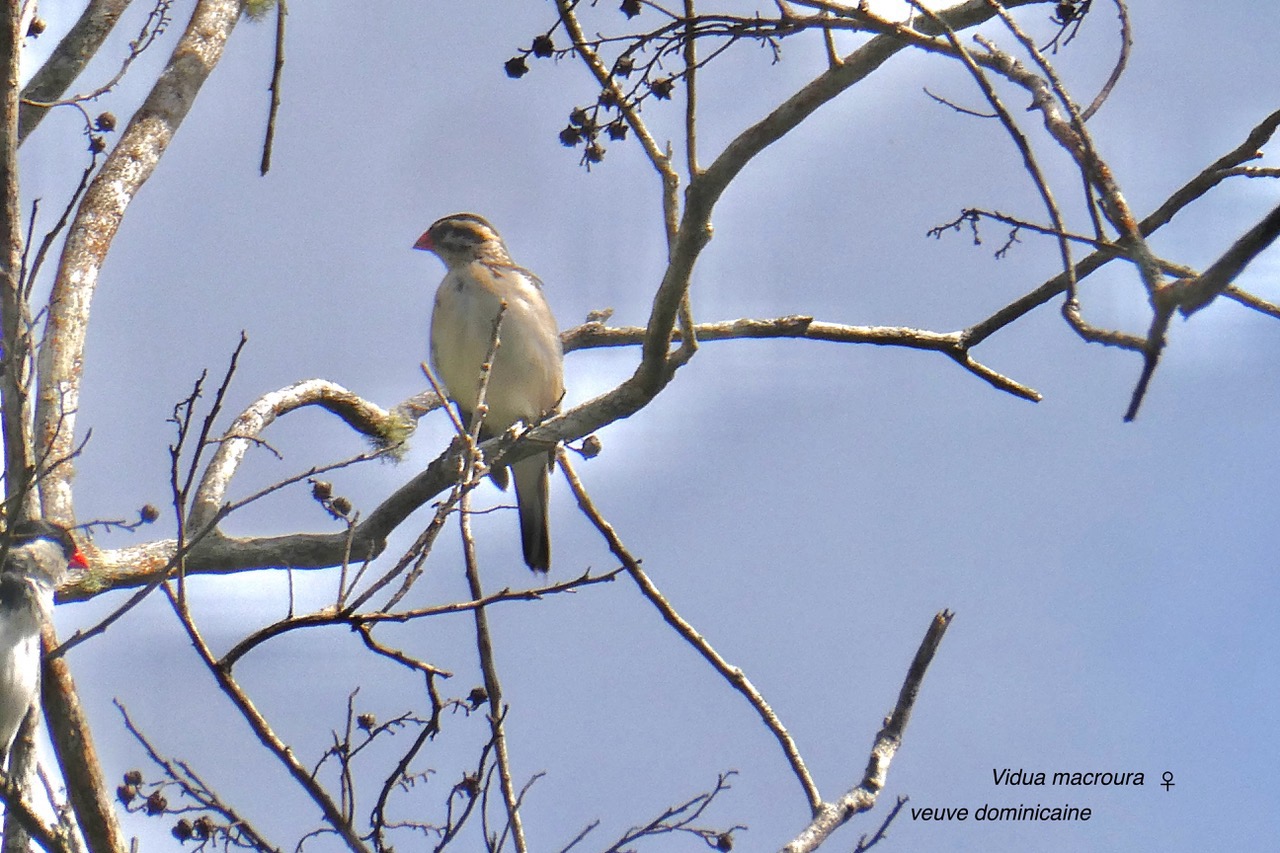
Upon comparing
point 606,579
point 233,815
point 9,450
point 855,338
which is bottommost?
point 233,815

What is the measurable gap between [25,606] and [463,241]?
3119 mm

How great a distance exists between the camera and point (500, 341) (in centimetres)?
611

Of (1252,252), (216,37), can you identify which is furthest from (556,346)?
(1252,252)

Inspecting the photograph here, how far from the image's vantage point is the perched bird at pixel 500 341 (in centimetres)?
619

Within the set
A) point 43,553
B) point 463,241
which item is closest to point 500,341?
point 463,241

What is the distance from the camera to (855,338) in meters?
4.42

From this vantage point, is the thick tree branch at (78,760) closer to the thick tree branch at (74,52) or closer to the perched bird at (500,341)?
the perched bird at (500,341)

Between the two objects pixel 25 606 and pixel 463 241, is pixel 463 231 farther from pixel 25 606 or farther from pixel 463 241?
pixel 25 606

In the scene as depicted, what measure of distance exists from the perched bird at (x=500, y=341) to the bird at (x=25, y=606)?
2106 millimetres

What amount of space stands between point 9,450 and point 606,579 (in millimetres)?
1694

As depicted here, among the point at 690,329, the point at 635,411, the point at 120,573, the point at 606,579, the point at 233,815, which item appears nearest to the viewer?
the point at 606,579

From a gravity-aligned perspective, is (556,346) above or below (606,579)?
above

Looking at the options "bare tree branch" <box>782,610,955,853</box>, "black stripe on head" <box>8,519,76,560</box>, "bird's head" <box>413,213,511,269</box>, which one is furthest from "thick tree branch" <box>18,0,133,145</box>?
"bare tree branch" <box>782,610,955,853</box>

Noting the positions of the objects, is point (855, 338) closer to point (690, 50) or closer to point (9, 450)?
point (690, 50)
